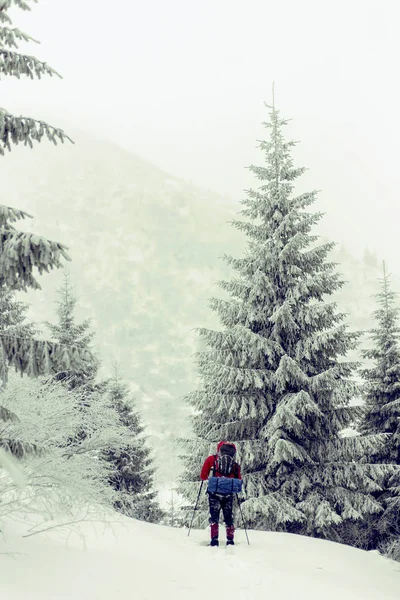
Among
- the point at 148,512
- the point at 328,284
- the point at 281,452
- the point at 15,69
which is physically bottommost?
the point at 148,512

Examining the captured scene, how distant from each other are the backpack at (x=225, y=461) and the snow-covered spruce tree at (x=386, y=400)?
339 inches

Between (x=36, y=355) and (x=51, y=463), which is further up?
(x=36, y=355)

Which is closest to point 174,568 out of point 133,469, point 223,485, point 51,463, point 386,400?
point 223,485

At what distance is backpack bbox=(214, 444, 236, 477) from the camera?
10492 mm

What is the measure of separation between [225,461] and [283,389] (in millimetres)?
4944

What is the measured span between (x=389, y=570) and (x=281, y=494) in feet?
13.5

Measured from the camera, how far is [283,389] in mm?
15078

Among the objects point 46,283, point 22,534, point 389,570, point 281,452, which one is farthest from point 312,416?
point 46,283

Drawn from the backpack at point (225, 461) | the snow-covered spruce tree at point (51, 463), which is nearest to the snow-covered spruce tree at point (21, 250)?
the snow-covered spruce tree at point (51, 463)

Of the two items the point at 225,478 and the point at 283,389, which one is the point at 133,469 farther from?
the point at 225,478

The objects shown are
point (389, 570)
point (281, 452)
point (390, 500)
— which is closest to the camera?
point (389, 570)

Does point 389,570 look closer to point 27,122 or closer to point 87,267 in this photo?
point 27,122

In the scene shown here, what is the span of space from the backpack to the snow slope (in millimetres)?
1347

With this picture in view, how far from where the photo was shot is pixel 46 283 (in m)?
179
